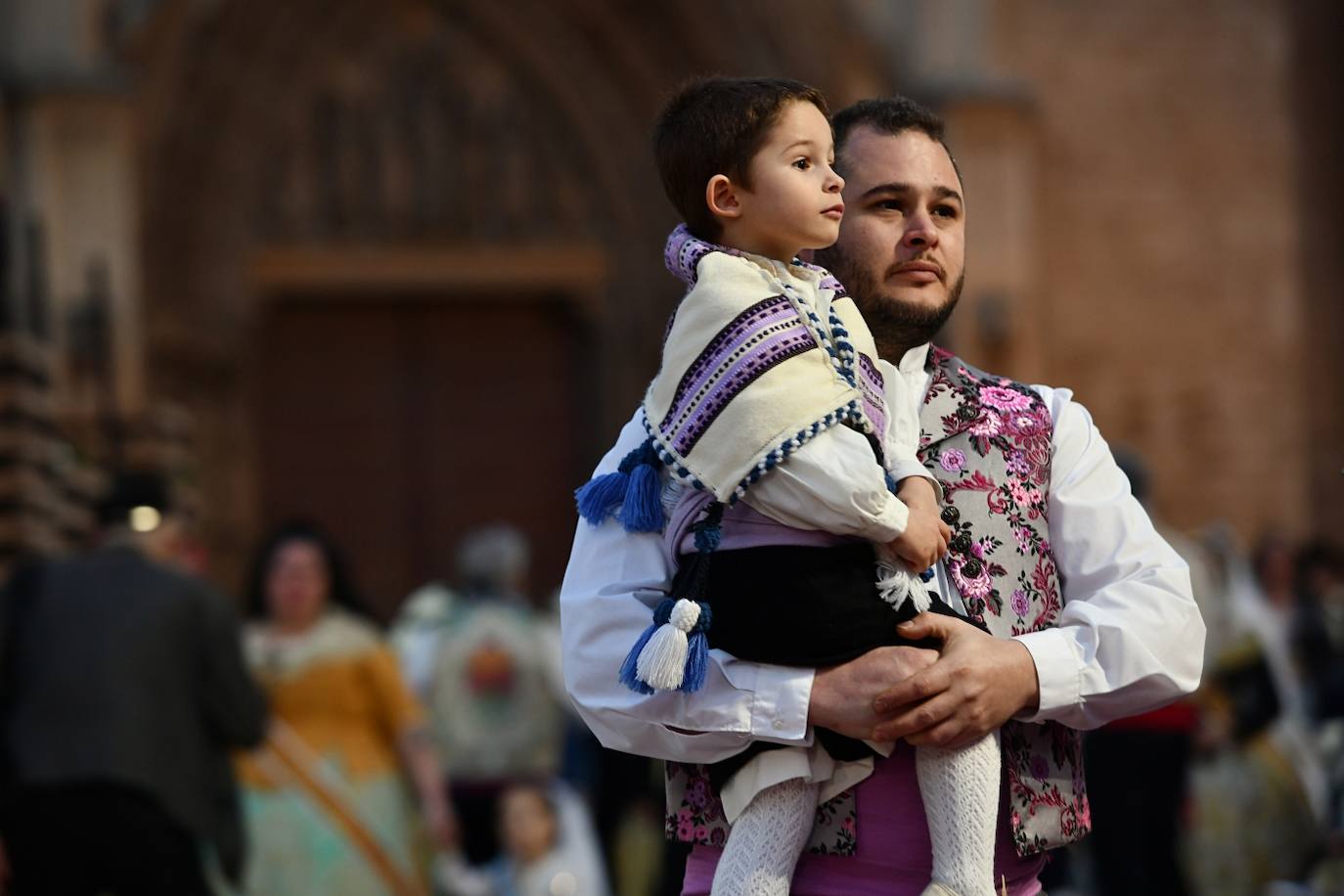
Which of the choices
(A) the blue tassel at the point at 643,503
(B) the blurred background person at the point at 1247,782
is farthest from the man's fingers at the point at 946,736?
(B) the blurred background person at the point at 1247,782

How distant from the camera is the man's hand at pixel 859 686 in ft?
9.76

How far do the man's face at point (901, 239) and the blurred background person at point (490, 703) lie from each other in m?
6.24

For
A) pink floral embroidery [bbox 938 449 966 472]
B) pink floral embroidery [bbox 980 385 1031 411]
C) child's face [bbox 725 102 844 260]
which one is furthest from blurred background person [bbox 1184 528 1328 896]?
child's face [bbox 725 102 844 260]

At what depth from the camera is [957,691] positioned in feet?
9.71

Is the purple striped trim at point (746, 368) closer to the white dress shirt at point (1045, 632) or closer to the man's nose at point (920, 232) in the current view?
the white dress shirt at point (1045, 632)

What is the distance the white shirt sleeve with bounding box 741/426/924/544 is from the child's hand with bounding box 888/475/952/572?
2 centimetres

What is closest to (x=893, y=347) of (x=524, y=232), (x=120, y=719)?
(x=120, y=719)

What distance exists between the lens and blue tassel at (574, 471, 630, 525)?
10.6ft

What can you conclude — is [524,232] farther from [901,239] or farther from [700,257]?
[700,257]

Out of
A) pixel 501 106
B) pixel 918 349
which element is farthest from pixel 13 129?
pixel 918 349

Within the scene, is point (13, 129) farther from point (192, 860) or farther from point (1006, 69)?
point (192, 860)

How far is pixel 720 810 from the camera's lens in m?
3.19

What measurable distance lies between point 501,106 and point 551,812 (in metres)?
7.41

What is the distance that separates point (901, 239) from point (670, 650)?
728 millimetres
